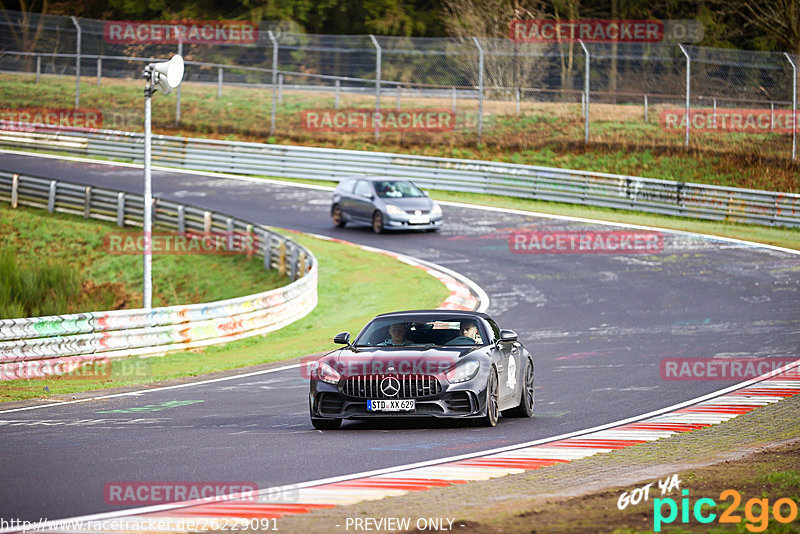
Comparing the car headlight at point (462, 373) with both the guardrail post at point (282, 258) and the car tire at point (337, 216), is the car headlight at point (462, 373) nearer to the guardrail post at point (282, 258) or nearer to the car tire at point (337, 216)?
the guardrail post at point (282, 258)

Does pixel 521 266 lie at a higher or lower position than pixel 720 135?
lower

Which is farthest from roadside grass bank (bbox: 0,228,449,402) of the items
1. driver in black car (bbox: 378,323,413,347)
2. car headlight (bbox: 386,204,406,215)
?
driver in black car (bbox: 378,323,413,347)

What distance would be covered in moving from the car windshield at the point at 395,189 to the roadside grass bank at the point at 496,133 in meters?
9.43

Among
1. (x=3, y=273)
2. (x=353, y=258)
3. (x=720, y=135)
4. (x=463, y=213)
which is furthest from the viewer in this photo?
(x=720, y=135)

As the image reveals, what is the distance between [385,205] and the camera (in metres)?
31.6

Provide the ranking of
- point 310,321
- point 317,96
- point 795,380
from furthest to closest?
point 317,96 < point 310,321 < point 795,380

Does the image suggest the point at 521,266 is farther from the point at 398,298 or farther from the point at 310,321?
the point at 310,321

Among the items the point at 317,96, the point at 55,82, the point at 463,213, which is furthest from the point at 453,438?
the point at 55,82

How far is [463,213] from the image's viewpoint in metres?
34.8

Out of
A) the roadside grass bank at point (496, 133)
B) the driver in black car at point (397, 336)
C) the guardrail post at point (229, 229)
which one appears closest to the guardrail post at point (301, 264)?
the guardrail post at point (229, 229)

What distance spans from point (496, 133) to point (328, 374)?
3242 centimetres

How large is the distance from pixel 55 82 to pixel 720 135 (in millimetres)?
28239

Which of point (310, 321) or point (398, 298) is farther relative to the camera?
point (398, 298)

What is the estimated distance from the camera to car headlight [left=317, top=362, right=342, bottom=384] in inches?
448
